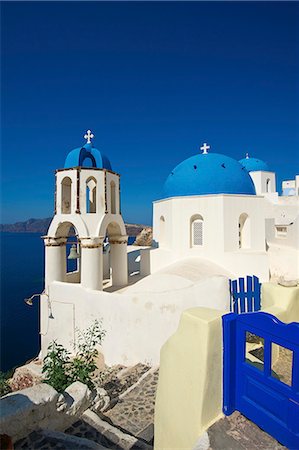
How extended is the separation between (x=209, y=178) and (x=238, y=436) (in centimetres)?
1076

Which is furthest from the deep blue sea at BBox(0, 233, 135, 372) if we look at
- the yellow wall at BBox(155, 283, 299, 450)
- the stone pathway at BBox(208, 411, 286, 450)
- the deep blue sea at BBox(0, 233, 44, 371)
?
the stone pathway at BBox(208, 411, 286, 450)

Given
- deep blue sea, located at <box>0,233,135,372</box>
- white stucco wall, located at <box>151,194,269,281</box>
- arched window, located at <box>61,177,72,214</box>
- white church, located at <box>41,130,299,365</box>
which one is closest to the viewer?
white church, located at <box>41,130,299,365</box>

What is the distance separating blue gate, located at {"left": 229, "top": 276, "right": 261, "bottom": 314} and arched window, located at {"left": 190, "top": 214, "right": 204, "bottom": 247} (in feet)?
15.8

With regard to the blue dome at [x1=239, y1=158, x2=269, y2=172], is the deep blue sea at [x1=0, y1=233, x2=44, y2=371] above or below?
below

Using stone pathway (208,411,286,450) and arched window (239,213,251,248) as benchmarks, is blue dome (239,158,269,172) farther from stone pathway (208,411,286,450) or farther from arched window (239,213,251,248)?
stone pathway (208,411,286,450)

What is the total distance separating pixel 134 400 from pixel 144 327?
2.18 meters

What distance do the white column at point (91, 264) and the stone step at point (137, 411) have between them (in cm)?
404

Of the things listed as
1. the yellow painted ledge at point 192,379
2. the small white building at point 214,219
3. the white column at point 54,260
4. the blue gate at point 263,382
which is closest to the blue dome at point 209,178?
the small white building at point 214,219

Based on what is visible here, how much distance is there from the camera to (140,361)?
825 centimetres

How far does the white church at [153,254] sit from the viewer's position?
323 inches

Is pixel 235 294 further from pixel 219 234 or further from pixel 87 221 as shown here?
A: pixel 87 221

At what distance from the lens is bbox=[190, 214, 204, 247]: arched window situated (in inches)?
498

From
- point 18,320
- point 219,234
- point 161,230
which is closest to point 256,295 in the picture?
point 219,234

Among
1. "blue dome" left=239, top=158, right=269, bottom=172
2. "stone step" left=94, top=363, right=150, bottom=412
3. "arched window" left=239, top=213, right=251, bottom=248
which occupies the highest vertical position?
"blue dome" left=239, top=158, right=269, bottom=172
